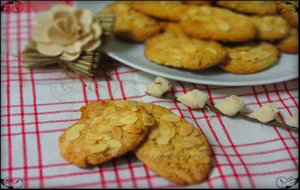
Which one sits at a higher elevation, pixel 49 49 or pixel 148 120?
pixel 148 120

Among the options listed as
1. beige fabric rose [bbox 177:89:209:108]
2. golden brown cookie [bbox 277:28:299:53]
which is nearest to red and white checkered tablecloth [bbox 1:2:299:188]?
beige fabric rose [bbox 177:89:209:108]

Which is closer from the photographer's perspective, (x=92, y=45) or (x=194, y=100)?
(x=194, y=100)

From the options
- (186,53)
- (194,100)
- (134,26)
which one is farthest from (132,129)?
(134,26)

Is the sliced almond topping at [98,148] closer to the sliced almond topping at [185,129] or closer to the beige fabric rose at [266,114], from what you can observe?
the sliced almond topping at [185,129]

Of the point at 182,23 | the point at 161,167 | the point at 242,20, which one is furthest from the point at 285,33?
the point at 161,167

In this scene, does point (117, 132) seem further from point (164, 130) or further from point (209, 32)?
point (209, 32)

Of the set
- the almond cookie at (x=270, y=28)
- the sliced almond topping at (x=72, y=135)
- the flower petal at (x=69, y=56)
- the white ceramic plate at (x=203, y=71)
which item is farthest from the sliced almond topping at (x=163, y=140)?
the almond cookie at (x=270, y=28)


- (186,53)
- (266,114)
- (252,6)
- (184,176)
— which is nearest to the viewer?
(184,176)
